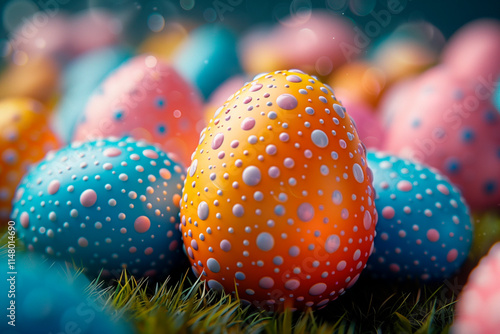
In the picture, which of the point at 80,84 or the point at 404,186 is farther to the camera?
the point at 80,84

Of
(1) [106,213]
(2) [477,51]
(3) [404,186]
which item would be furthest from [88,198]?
(2) [477,51]

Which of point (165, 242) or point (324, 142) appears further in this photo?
point (165, 242)

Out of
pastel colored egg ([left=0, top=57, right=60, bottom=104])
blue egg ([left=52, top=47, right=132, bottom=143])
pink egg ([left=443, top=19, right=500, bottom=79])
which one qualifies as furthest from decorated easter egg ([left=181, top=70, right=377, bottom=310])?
pastel colored egg ([left=0, top=57, right=60, bottom=104])

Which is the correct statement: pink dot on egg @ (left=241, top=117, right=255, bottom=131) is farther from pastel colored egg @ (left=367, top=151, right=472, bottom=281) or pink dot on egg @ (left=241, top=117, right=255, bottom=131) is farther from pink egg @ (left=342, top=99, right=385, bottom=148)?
pink egg @ (left=342, top=99, right=385, bottom=148)

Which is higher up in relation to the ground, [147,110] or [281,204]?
[147,110]

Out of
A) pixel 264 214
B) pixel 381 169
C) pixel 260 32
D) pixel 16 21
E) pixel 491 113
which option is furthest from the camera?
pixel 260 32

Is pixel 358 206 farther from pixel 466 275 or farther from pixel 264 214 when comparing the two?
pixel 466 275

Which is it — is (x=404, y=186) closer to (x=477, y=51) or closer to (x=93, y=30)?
(x=477, y=51)

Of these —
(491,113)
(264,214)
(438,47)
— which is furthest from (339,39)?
(264,214)
